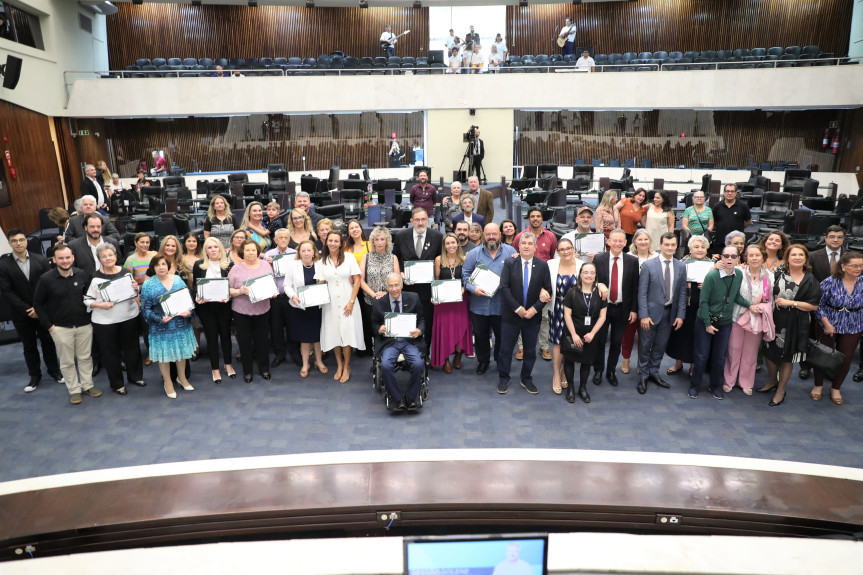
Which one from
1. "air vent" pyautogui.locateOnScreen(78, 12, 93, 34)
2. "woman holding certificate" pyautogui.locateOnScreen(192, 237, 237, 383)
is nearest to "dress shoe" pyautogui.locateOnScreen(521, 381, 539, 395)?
"woman holding certificate" pyautogui.locateOnScreen(192, 237, 237, 383)

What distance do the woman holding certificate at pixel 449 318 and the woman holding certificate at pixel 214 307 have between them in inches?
82.8

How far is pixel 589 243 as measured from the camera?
22.7 feet

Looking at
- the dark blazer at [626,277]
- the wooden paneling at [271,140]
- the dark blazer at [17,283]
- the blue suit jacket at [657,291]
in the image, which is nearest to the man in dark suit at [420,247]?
the dark blazer at [626,277]

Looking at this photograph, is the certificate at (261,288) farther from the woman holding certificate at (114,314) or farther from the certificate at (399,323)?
the certificate at (399,323)

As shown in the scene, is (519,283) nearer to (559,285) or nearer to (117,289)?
(559,285)

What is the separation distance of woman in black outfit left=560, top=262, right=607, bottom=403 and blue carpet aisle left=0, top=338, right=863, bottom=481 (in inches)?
21.3

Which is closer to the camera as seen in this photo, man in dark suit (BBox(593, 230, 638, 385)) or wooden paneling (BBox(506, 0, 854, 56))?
man in dark suit (BBox(593, 230, 638, 385))

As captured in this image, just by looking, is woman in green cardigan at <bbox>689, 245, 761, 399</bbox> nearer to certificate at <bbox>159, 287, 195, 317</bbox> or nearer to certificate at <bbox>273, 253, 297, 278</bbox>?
certificate at <bbox>273, 253, 297, 278</bbox>

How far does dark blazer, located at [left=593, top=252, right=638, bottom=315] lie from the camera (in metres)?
5.90

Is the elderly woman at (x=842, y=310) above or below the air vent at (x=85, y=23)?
below

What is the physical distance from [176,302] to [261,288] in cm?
78

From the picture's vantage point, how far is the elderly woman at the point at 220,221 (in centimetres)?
763

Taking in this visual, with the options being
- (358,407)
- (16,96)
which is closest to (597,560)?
(358,407)

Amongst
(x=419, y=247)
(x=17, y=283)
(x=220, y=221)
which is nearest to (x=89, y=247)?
(x=17, y=283)
